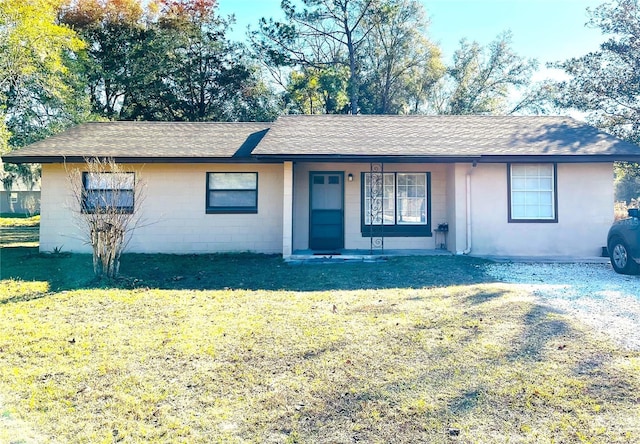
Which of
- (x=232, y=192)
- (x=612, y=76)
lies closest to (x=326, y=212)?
(x=232, y=192)

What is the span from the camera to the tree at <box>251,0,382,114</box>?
24.2 meters

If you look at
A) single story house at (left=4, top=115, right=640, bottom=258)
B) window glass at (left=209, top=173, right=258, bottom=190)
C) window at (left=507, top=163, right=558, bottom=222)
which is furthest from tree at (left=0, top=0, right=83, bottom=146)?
window at (left=507, top=163, right=558, bottom=222)

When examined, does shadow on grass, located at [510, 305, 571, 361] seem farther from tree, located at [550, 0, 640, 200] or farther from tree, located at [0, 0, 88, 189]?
tree, located at [550, 0, 640, 200]

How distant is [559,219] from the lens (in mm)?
10312

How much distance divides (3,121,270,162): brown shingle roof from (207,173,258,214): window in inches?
27.1

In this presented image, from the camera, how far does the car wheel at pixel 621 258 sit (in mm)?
8016

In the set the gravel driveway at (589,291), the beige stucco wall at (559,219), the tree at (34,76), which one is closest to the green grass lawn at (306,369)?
the gravel driveway at (589,291)

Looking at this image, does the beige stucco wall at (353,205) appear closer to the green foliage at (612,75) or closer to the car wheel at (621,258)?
the car wheel at (621,258)

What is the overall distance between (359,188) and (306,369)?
7.98m

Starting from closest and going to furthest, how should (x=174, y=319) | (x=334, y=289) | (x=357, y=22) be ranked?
(x=174, y=319) → (x=334, y=289) → (x=357, y=22)

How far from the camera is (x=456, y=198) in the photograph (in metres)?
10.3

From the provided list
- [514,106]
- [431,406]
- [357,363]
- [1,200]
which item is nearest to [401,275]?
[357,363]

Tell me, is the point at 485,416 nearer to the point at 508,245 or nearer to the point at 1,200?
the point at 508,245

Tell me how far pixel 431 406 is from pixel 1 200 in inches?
1672
